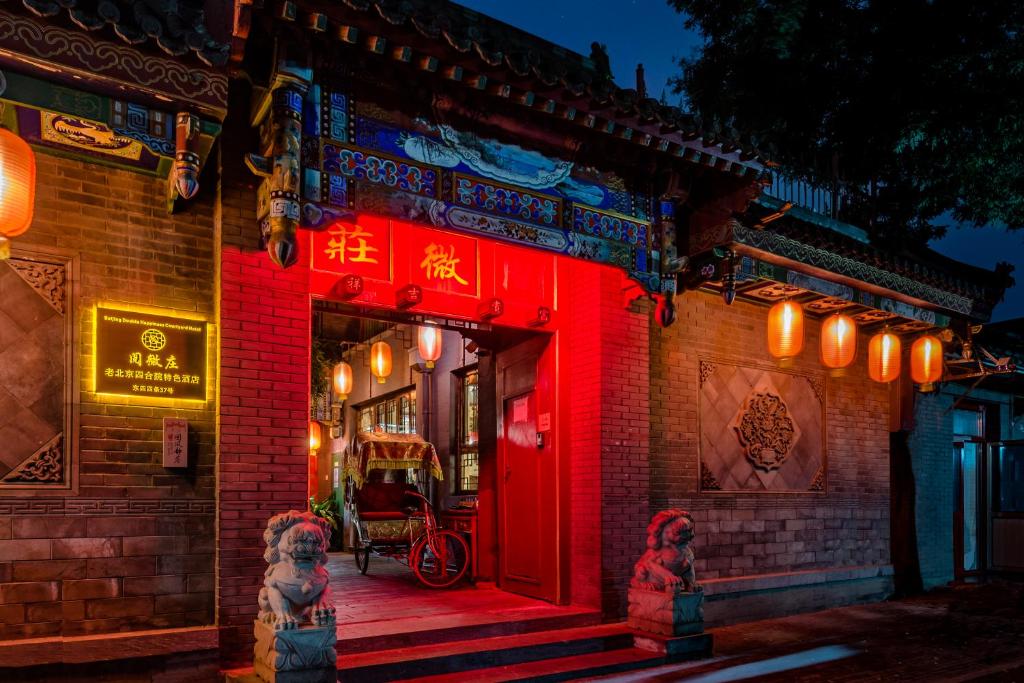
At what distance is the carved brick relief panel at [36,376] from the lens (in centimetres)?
521

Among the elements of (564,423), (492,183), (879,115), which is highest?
(879,115)

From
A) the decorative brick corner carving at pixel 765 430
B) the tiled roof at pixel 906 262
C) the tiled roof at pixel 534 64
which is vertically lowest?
the decorative brick corner carving at pixel 765 430

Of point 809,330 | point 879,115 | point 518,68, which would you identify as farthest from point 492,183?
point 879,115

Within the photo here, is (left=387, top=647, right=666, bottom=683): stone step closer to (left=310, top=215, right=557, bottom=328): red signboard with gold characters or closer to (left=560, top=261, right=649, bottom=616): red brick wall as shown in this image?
(left=560, top=261, right=649, bottom=616): red brick wall

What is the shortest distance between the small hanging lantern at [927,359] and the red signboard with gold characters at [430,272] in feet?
18.7

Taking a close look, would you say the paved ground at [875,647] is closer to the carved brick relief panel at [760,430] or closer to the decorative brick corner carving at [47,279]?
the carved brick relief panel at [760,430]

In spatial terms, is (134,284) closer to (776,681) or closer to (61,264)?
(61,264)

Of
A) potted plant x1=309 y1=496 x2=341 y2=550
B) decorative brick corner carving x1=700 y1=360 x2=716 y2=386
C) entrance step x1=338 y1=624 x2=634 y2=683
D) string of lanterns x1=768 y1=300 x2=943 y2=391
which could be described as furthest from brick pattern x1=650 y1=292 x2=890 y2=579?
potted plant x1=309 y1=496 x2=341 y2=550

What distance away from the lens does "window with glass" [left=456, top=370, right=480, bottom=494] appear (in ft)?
40.1

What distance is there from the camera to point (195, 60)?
509 cm

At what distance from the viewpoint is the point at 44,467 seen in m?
5.29

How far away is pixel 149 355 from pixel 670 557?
4891 mm

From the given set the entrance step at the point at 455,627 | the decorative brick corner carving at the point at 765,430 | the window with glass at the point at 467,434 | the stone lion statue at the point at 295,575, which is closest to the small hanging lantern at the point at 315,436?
the window with glass at the point at 467,434

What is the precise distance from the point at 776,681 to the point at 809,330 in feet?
17.8
